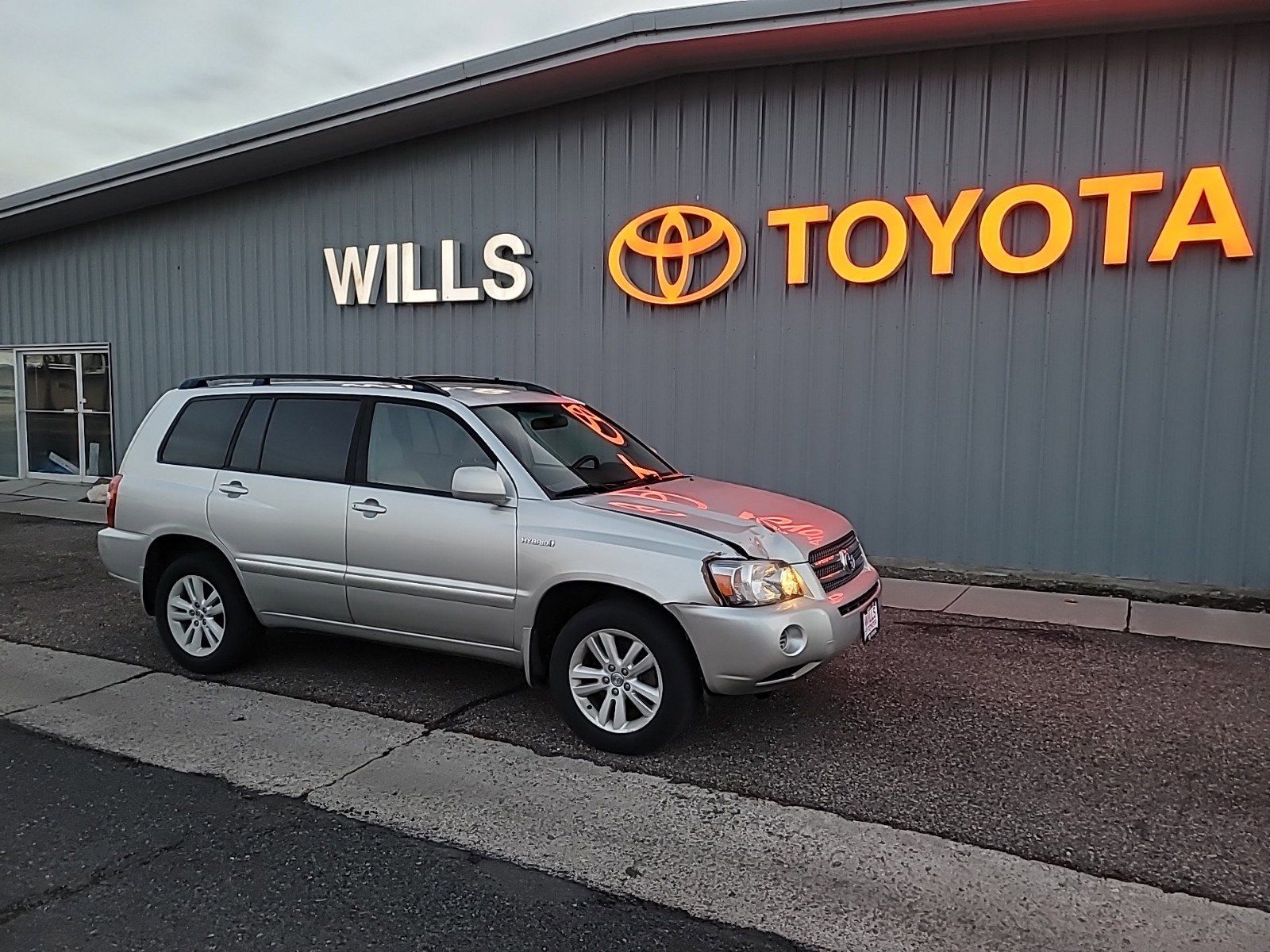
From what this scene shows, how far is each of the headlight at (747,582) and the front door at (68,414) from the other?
44.2 feet

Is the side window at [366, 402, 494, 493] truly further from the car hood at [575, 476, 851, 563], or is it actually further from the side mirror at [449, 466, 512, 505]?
the car hood at [575, 476, 851, 563]

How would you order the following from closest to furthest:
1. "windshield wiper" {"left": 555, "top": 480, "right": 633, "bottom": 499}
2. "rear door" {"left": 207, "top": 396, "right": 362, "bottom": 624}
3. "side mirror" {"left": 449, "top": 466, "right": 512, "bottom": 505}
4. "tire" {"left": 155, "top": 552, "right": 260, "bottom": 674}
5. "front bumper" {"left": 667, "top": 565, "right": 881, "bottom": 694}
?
"front bumper" {"left": 667, "top": 565, "right": 881, "bottom": 694}, "side mirror" {"left": 449, "top": 466, "right": 512, "bottom": 505}, "windshield wiper" {"left": 555, "top": 480, "right": 633, "bottom": 499}, "rear door" {"left": 207, "top": 396, "right": 362, "bottom": 624}, "tire" {"left": 155, "top": 552, "right": 260, "bottom": 674}

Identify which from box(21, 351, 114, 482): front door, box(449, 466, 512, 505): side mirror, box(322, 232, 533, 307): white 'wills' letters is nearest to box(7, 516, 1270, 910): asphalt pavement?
box(449, 466, 512, 505): side mirror

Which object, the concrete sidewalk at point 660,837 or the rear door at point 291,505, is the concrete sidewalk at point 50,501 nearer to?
the rear door at point 291,505

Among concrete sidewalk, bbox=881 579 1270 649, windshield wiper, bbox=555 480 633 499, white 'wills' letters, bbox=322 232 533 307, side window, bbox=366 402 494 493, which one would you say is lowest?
concrete sidewalk, bbox=881 579 1270 649

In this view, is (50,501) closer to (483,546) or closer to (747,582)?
(483,546)

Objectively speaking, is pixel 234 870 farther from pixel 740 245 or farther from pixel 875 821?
pixel 740 245

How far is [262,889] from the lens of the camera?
3516 millimetres

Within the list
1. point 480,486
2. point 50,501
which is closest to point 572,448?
point 480,486

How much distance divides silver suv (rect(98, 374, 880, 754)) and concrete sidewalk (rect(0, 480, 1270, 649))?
9.15ft

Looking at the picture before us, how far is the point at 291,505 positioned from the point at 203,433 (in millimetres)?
1043

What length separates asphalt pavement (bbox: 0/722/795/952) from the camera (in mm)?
3215

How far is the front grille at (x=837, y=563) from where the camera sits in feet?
15.9

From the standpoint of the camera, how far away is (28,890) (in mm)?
3506
